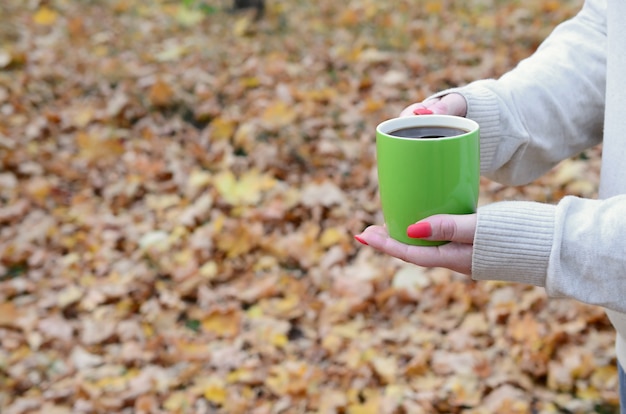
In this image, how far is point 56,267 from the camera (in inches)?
99.3

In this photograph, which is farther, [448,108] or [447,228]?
[448,108]

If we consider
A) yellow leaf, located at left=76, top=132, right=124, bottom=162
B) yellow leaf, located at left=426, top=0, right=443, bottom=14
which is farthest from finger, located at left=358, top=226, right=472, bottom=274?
yellow leaf, located at left=426, top=0, right=443, bottom=14

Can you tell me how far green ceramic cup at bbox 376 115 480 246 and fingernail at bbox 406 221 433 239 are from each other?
4 cm

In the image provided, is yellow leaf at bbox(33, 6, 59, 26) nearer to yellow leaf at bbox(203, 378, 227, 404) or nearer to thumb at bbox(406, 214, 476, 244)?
yellow leaf at bbox(203, 378, 227, 404)

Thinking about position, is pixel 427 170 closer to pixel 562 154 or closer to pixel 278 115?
pixel 562 154

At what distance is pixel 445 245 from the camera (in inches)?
36.1

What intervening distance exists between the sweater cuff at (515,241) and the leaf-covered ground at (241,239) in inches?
43.9

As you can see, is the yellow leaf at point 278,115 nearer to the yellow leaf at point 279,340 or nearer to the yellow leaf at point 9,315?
the yellow leaf at point 279,340

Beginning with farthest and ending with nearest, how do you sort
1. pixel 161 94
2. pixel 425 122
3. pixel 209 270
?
pixel 161 94 → pixel 209 270 → pixel 425 122

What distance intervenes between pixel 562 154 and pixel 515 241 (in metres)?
0.40

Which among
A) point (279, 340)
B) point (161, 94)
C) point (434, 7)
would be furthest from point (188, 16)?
point (279, 340)

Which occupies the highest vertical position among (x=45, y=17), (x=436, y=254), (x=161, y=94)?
(x=45, y=17)

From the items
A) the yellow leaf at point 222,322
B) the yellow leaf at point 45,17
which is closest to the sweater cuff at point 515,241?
the yellow leaf at point 222,322

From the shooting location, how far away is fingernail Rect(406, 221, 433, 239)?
0.90 meters
